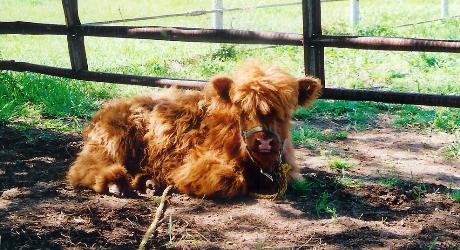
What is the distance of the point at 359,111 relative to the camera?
713 centimetres

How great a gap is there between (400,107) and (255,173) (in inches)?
135

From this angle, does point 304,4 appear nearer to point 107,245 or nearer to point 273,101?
point 273,101

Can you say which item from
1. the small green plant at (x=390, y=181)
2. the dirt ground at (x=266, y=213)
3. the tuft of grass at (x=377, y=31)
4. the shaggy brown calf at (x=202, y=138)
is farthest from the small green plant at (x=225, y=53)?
the small green plant at (x=390, y=181)

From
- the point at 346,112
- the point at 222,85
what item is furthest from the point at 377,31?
the point at 222,85

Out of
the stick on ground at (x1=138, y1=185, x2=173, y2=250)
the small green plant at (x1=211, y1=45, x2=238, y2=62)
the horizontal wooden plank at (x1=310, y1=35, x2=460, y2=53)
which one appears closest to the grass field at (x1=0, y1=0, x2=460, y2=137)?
the small green plant at (x1=211, y1=45, x2=238, y2=62)

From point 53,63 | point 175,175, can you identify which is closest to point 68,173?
point 175,175

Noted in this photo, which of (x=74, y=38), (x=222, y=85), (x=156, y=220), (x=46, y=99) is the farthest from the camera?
(x=46, y=99)

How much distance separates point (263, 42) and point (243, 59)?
4.12 metres

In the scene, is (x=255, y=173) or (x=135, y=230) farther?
(x=255, y=173)

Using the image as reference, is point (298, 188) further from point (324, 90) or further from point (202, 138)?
point (324, 90)

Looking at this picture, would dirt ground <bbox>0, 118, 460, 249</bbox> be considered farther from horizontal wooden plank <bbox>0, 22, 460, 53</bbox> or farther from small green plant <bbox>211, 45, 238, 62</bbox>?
small green plant <bbox>211, 45, 238, 62</bbox>

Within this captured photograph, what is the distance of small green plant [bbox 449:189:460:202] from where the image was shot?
4.38 metres

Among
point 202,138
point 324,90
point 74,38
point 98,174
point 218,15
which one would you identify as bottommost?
point 98,174

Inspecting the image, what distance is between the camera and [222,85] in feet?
14.4
